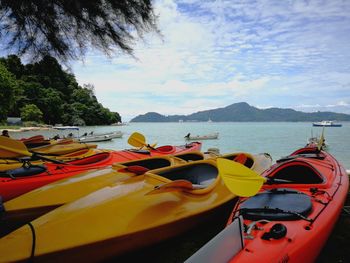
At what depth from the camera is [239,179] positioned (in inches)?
87.6

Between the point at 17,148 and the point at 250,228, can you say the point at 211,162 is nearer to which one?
the point at 250,228

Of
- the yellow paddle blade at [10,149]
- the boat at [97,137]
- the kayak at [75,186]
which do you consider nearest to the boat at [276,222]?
the kayak at [75,186]

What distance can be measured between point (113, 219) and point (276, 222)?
4.49ft

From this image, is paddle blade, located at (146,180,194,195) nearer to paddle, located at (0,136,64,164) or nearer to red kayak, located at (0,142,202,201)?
red kayak, located at (0,142,202,201)

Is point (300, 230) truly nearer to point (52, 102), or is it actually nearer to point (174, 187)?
point (174, 187)

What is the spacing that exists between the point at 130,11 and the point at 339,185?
2951 mm

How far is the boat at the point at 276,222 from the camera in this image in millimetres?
1727

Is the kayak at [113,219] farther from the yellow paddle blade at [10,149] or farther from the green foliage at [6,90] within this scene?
the green foliage at [6,90]

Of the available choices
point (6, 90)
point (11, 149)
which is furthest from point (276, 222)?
point (6, 90)

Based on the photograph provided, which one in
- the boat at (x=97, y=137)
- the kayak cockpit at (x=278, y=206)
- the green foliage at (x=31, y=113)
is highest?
the green foliage at (x=31, y=113)

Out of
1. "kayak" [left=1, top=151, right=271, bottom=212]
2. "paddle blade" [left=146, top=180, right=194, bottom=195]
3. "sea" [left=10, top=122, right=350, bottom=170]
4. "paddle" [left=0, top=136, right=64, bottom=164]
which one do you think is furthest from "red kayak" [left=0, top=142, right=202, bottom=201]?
"sea" [left=10, top=122, right=350, bottom=170]

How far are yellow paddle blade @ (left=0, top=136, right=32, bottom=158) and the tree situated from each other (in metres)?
2.17

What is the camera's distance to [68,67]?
344 cm

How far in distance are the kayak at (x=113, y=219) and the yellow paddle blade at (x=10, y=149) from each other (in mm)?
1829
